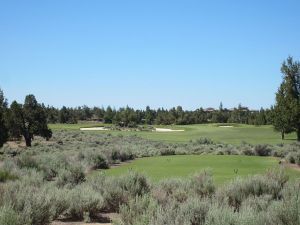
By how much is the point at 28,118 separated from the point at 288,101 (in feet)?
91.1

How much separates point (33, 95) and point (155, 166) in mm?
26948

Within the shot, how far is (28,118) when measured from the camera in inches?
1772

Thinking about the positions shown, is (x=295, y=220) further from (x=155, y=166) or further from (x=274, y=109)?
(x=274, y=109)

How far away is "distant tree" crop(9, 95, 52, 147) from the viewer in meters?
44.2

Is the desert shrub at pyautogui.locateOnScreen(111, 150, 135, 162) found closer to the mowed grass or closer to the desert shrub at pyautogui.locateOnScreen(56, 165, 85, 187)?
the desert shrub at pyautogui.locateOnScreen(56, 165, 85, 187)

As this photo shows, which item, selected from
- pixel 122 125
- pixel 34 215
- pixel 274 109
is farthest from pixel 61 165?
pixel 122 125

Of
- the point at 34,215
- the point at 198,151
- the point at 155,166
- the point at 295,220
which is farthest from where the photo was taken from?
the point at 198,151

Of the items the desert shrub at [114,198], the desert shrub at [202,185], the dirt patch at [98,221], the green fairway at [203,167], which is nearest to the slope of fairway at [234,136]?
the green fairway at [203,167]

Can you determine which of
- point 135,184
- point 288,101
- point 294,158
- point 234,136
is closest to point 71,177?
point 135,184

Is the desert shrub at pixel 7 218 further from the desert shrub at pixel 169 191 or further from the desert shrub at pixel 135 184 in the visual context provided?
the desert shrub at pixel 135 184

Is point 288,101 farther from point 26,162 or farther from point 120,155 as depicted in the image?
point 26,162

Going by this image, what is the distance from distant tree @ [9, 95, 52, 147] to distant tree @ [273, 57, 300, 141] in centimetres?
2558

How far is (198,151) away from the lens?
33.9 metres

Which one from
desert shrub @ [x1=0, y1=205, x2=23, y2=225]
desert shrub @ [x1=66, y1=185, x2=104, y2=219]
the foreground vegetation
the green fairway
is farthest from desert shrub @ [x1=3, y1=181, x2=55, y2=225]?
the green fairway
